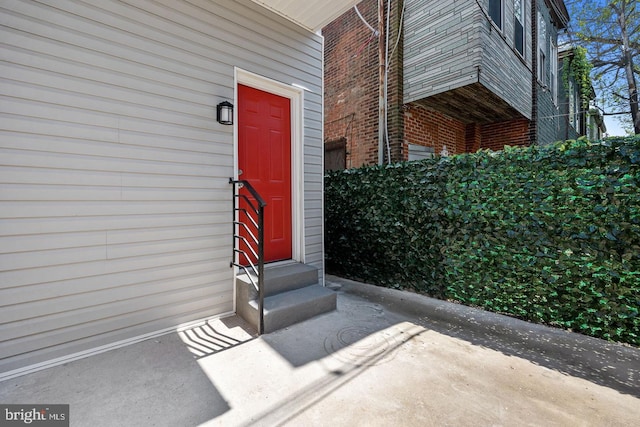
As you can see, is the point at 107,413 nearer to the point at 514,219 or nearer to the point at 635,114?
the point at 514,219

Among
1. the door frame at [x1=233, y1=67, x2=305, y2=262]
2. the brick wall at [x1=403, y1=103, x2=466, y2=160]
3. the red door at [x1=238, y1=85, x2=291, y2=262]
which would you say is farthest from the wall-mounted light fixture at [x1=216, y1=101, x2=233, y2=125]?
the brick wall at [x1=403, y1=103, x2=466, y2=160]

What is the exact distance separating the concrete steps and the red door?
16.2 inches

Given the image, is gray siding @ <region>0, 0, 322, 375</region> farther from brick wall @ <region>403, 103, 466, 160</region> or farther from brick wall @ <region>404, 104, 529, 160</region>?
brick wall @ <region>404, 104, 529, 160</region>

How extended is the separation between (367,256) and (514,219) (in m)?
1.92

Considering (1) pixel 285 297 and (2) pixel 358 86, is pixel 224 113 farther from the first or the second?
(2) pixel 358 86

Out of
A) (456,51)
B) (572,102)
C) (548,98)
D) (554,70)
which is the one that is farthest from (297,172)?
(572,102)

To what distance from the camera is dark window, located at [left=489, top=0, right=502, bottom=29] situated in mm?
4926

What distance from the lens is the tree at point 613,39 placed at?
8.92m

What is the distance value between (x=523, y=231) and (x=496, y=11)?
4.51 meters

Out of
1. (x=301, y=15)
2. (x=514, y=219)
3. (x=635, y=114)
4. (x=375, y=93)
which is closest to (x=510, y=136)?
(x=375, y=93)

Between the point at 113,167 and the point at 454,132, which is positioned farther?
the point at 454,132
